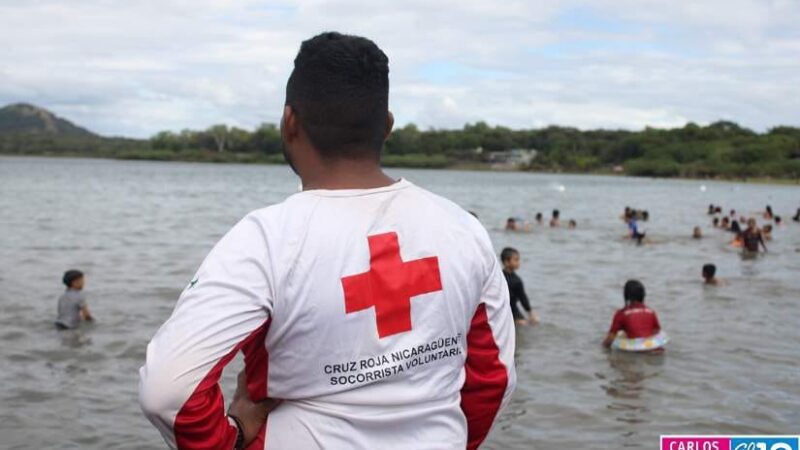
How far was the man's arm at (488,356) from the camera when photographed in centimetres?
241

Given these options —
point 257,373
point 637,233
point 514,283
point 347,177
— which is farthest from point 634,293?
point 637,233

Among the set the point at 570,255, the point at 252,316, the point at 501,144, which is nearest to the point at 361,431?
the point at 252,316

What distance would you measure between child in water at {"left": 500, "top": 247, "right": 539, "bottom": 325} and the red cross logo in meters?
8.48

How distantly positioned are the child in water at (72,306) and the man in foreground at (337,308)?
34.4 feet

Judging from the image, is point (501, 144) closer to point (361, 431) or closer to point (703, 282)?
point (703, 282)

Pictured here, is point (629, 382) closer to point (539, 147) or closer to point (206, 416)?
point (206, 416)

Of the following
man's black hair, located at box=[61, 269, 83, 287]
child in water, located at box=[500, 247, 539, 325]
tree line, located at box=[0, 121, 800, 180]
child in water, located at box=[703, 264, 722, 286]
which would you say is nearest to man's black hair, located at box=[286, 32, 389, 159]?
child in water, located at box=[500, 247, 539, 325]

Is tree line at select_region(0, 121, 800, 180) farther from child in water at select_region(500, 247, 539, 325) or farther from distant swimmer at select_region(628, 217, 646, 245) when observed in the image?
child in water at select_region(500, 247, 539, 325)

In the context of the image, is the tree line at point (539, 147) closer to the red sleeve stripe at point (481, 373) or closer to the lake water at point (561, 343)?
the lake water at point (561, 343)

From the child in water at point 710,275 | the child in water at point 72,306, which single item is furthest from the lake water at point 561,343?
the child in water at point 710,275

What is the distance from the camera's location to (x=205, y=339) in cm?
194

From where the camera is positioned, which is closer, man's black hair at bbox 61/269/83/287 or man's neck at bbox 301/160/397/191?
man's neck at bbox 301/160/397/191

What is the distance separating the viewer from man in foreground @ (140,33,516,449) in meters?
1.97

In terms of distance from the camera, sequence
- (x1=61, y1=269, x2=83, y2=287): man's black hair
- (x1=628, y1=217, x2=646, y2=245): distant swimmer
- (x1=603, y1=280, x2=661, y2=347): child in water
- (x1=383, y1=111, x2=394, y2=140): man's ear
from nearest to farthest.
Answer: (x1=383, y1=111, x2=394, y2=140): man's ear
(x1=603, y1=280, x2=661, y2=347): child in water
(x1=61, y1=269, x2=83, y2=287): man's black hair
(x1=628, y1=217, x2=646, y2=245): distant swimmer
